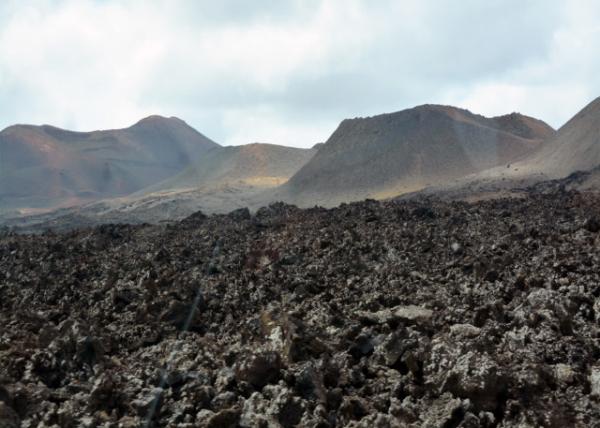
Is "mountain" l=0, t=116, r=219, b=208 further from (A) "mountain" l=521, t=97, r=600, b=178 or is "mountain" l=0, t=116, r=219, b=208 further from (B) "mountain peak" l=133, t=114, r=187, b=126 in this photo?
(A) "mountain" l=521, t=97, r=600, b=178

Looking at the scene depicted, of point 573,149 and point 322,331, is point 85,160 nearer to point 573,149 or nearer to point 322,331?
point 573,149

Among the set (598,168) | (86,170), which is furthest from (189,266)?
(86,170)

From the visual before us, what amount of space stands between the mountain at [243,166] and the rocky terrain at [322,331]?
72.1 metres

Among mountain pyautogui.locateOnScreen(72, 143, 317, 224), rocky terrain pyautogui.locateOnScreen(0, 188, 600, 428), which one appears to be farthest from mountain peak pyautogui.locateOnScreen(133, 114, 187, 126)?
rocky terrain pyautogui.locateOnScreen(0, 188, 600, 428)

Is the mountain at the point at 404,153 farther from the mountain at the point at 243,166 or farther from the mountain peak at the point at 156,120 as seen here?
the mountain peak at the point at 156,120

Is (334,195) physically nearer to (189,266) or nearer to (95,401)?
(189,266)

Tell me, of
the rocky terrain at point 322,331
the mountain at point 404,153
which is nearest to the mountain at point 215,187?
the mountain at point 404,153

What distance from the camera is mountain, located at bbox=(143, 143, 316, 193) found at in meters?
92.2

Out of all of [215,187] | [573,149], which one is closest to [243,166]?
[215,187]

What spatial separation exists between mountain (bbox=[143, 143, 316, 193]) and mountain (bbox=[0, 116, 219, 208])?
53.7 feet

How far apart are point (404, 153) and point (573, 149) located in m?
20.8

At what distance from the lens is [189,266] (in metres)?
14.3

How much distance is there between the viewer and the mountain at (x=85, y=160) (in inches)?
4097

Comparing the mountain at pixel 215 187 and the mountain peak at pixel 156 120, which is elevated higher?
the mountain peak at pixel 156 120
